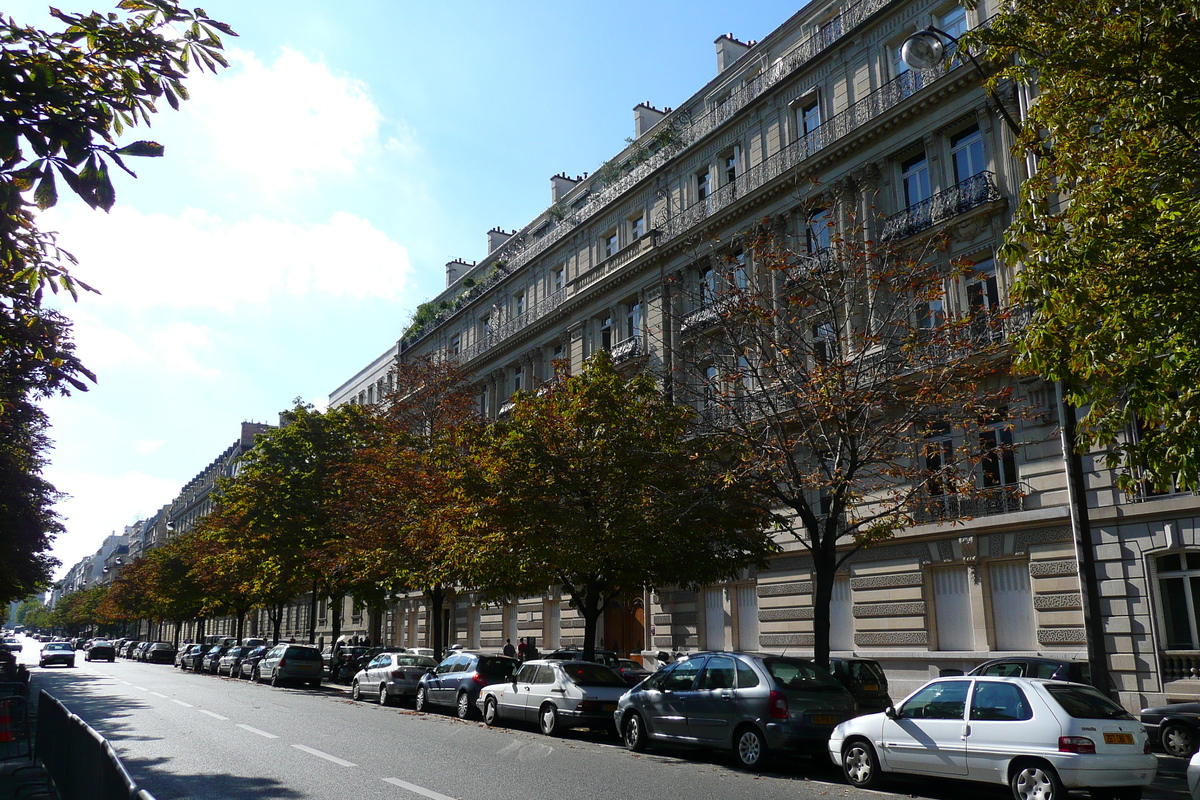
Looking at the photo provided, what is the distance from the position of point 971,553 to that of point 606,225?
20900mm

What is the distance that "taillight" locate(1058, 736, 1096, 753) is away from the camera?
30.3ft

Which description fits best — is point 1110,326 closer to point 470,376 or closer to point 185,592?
point 470,376

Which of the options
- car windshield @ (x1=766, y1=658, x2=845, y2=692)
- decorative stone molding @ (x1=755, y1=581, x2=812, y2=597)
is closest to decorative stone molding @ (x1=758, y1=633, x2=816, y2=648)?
decorative stone molding @ (x1=755, y1=581, x2=812, y2=597)

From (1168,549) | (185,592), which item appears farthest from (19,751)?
(185,592)

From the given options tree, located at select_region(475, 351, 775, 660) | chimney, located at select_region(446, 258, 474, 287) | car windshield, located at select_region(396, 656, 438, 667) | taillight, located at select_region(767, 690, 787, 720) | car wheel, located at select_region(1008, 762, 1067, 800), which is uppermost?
Result: chimney, located at select_region(446, 258, 474, 287)

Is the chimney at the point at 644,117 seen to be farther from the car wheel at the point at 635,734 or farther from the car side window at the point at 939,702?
the car side window at the point at 939,702

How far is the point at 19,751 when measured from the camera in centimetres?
1434

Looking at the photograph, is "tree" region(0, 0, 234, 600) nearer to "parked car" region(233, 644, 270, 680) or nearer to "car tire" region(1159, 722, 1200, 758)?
"car tire" region(1159, 722, 1200, 758)

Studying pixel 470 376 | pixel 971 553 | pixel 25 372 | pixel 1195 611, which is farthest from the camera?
pixel 470 376

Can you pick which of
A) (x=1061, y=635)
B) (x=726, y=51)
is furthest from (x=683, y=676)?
(x=726, y=51)

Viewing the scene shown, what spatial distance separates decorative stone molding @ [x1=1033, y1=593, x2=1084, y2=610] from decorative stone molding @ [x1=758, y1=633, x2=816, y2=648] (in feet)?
21.9

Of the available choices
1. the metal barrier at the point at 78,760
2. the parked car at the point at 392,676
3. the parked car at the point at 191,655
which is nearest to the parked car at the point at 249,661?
the parked car at the point at 191,655

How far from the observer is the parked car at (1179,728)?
13.8 metres

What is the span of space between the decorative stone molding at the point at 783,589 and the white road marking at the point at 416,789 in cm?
1698
